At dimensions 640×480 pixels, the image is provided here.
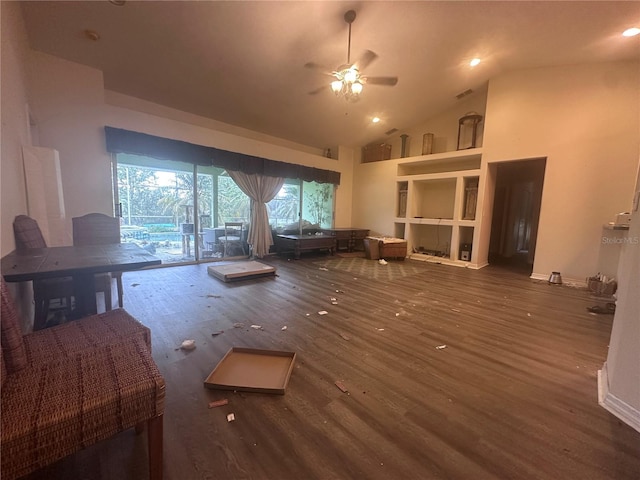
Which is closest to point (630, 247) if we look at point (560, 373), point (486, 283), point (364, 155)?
point (560, 373)

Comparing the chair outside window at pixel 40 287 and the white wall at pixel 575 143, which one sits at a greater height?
the white wall at pixel 575 143

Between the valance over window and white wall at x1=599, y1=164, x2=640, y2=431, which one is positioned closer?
white wall at x1=599, y1=164, x2=640, y2=431

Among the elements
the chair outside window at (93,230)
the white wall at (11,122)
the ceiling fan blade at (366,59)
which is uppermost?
the ceiling fan blade at (366,59)

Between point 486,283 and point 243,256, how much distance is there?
499cm

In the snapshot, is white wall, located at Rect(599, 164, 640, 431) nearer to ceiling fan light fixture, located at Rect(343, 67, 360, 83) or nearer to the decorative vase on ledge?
ceiling fan light fixture, located at Rect(343, 67, 360, 83)

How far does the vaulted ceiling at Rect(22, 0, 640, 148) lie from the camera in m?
3.17

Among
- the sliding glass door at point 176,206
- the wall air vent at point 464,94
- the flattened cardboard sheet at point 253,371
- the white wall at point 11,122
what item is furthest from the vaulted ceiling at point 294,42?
the flattened cardboard sheet at point 253,371

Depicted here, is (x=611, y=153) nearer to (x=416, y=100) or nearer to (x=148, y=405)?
(x=416, y=100)

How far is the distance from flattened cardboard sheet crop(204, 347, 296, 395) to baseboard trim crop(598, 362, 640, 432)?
197 centimetres

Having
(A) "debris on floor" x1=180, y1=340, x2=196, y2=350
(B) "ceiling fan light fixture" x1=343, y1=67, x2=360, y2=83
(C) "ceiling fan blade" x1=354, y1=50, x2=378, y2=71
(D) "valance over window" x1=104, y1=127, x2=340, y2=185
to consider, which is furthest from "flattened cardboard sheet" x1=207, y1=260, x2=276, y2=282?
(C) "ceiling fan blade" x1=354, y1=50, x2=378, y2=71

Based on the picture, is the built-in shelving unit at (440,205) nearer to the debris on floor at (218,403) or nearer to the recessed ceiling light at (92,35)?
the debris on floor at (218,403)

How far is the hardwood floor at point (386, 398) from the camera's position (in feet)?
3.91

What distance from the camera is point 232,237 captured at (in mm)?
6016

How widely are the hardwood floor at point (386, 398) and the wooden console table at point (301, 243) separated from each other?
2862 mm
